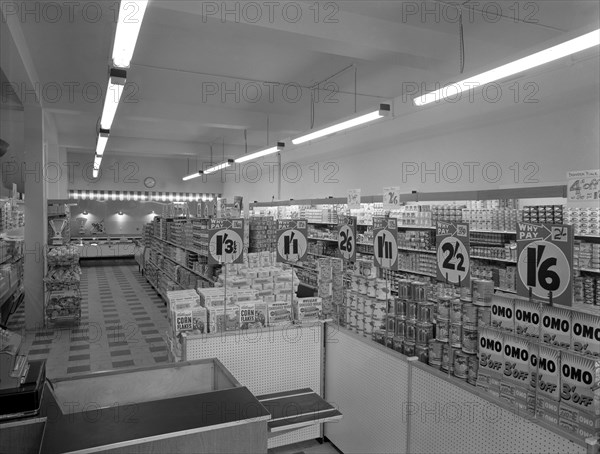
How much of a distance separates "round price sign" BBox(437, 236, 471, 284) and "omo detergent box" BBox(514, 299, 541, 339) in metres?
0.75

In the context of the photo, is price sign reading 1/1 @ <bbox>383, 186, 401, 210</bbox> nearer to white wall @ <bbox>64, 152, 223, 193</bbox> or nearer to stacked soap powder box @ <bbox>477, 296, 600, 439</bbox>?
stacked soap powder box @ <bbox>477, 296, 600, 439</bbox>

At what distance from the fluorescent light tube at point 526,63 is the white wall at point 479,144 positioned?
277cm

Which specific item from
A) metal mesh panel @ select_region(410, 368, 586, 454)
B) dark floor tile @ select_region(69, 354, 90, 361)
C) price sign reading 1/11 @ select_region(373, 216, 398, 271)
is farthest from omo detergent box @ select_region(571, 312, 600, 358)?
dark floor tile @ select_region(69, 354, 90, 361)

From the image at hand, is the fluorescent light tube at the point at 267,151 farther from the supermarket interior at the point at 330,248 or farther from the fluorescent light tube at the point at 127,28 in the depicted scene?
the fluorescent light tube at the point at 127,28

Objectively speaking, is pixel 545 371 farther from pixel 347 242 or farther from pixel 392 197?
pixel 392 197

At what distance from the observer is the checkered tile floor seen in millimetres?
6805

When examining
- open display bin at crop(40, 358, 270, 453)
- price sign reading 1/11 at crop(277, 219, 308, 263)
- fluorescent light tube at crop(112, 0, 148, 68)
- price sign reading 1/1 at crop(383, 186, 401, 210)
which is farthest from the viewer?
price sign reading 1/1 at crop(383, 186, 401, 210)

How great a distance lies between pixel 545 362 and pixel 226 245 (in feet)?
10.9

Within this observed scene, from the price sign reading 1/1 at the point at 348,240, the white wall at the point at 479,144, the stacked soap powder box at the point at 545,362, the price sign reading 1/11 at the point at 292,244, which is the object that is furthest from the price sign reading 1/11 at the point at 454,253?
the white wall at the point at 479,144

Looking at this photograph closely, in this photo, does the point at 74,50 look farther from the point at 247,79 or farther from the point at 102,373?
the point at 102,373

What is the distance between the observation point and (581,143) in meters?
7.27

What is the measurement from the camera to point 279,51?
7656 mm

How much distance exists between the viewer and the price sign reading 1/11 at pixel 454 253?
3.62 meters

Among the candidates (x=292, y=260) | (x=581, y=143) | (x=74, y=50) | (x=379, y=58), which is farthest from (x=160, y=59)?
(x=581, y=143)
